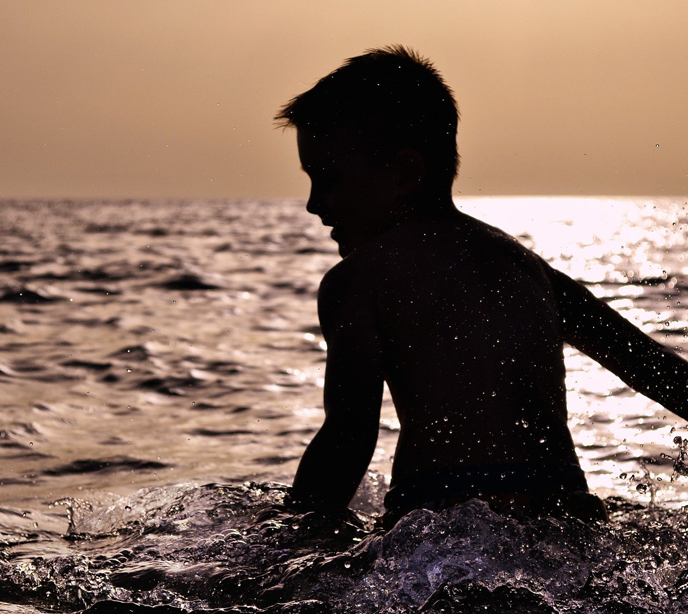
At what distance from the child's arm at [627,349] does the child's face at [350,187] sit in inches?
19.4

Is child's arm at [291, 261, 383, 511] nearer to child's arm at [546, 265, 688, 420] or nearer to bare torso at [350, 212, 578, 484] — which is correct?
bare torso at [350, 212, 578, 484]

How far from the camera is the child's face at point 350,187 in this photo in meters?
2.17

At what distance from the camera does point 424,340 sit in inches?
77.0

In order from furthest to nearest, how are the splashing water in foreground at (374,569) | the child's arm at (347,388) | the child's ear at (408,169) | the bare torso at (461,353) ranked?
the child's ear at (408,169) < the child's arm at (347,388) < the bare torso at (461,353) < the splashing water in foreground at (374,569)

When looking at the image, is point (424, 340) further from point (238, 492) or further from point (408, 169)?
point (238, 492)

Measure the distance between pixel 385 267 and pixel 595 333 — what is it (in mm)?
661

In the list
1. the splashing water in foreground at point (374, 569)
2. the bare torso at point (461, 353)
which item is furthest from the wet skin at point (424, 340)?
the splashing water in foreground at point (374, 569)

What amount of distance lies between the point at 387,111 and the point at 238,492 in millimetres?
1195

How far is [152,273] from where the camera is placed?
44.4 feet

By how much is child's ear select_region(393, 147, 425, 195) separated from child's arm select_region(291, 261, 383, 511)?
0.25 m

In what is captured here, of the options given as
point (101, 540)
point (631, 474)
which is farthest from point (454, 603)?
point (631, 474)

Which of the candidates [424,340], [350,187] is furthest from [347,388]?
[350,187]

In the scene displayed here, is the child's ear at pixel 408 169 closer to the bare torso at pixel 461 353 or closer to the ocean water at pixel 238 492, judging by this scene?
the bare torso at pixel 461 353

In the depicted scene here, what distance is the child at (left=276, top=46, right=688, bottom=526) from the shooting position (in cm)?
191
